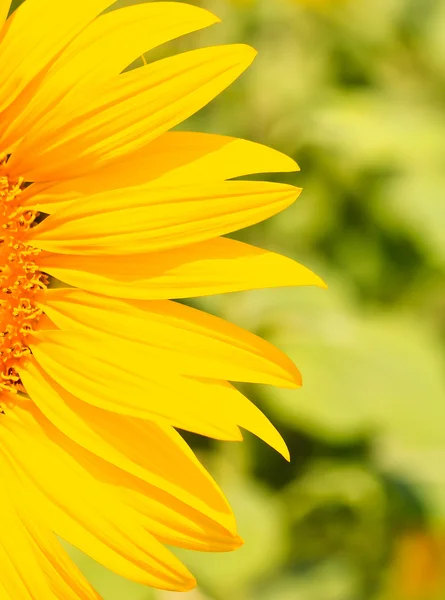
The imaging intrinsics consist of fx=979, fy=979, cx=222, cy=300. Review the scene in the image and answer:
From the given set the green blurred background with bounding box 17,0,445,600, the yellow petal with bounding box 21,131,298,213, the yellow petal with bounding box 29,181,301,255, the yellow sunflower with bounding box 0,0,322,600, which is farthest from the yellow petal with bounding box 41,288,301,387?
the green blurred background with bounding box 17,0,445,600

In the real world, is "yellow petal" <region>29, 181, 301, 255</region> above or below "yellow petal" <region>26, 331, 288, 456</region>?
above

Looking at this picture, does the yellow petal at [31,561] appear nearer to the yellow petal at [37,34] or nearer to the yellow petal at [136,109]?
the yellow petal at [136,109]

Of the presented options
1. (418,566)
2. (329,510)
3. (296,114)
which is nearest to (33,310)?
(329,510)

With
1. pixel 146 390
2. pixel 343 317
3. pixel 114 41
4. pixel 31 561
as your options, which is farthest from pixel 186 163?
pixel 343 317

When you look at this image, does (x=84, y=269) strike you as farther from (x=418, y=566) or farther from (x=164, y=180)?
(x=418, y=566)

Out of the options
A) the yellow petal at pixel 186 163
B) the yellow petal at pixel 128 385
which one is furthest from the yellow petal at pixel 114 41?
the yellow petal at pixel 128 385

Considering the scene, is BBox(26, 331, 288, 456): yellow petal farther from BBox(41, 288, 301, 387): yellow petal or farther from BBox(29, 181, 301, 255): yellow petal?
BBox(29, 181, 301, 255): yellow petal
